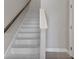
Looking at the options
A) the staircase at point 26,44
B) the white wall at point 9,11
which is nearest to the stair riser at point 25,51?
the staircase at point 26,44

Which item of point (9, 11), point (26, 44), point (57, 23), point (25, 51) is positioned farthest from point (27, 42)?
point (57, 23)

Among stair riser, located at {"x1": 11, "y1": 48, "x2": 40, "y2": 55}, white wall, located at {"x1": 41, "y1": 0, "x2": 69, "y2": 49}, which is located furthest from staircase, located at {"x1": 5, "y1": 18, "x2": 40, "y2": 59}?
white wall, located at {"x1": 41, "y1": 0, "x2": 69, "y2": 49}

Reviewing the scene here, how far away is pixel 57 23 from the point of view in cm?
549

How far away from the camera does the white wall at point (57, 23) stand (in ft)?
17.8

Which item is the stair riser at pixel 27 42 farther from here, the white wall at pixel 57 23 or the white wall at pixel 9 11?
the white wall at pixel 57 23

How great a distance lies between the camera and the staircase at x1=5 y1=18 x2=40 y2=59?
3771mm

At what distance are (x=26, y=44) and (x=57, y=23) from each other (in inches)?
69.0

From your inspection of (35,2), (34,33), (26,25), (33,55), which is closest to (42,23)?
(33,55)

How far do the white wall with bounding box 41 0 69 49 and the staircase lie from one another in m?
0.67

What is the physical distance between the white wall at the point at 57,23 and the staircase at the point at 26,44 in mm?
674

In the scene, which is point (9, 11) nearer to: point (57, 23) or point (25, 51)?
point (25, 51)

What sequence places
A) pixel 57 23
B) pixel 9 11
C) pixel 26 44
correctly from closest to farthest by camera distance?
pixel 9 11
pixel 26 44
pixel 57 23

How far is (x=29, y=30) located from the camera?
511 cm
